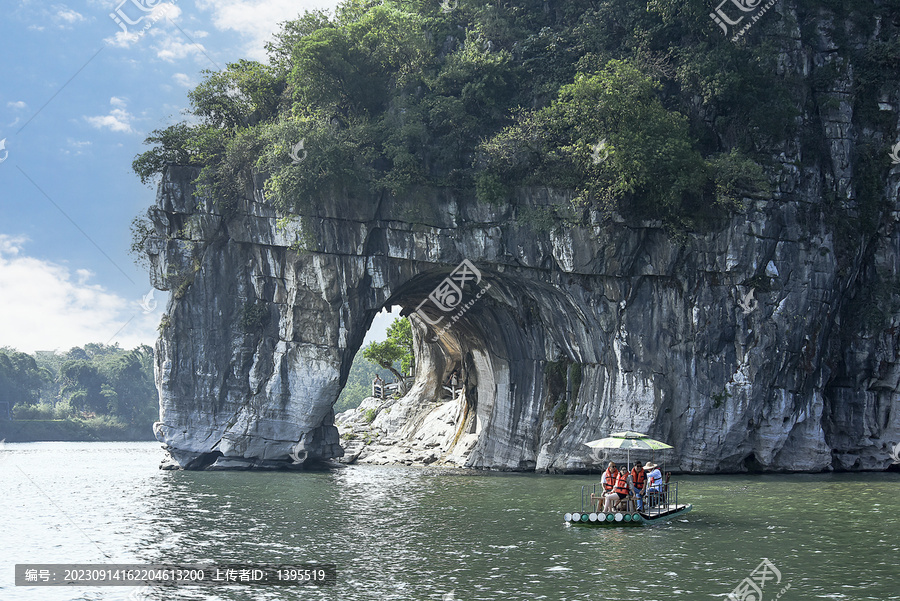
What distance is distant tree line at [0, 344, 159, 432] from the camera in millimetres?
101562

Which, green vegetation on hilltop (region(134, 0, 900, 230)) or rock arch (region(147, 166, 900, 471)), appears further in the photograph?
rock arch (region(147, 166, 900, 471))

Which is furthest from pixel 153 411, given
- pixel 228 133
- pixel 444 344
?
pixel 228 133

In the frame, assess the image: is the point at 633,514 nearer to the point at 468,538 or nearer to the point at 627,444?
the point at 627,444

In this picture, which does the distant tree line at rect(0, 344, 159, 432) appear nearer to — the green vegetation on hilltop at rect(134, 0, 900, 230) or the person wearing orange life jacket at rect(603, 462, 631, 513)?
the green vegetation on hilltop at rect(134, 0, 900, 230)

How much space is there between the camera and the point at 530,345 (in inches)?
1597

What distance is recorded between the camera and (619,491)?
21.2 metres

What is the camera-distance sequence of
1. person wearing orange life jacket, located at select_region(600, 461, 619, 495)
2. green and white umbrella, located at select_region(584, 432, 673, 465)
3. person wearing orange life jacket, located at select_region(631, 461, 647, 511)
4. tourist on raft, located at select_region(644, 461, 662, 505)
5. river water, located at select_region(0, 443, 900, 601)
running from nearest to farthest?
1. river water, located at select_region(0, 443, 900, 601)
2. person wearing orange life jacket, located at select_region(600, 461, 619, 495)
3. person wearing orange life jacket, located at select_region(631, 461, 647, 511)
4. green and white umbrella, located at select_region(584, 432, 673, 465)
5. tourist on raft, located at select_region(644, 461, 662, 505)

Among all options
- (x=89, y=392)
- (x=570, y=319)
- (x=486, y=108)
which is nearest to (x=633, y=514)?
Answer: (x=570, y=319)

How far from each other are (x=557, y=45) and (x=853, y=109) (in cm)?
1404

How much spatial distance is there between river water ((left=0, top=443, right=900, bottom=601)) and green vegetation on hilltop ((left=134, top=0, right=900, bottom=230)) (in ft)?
43.6

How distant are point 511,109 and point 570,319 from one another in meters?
10.2

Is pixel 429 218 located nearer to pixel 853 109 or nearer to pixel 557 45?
pixel 557 45

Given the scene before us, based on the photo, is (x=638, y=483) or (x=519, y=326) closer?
(x=638, y=483)

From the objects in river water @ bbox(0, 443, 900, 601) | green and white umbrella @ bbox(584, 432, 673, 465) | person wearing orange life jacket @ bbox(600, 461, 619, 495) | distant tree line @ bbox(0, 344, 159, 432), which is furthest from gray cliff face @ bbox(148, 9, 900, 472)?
distant tree line @ bbox(0, 344, 159, 432)
